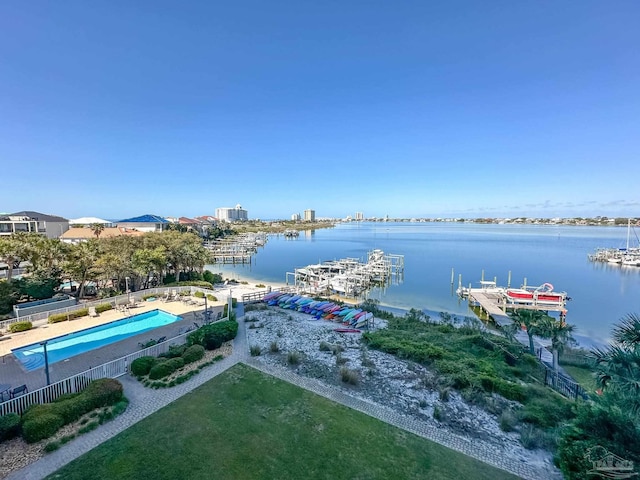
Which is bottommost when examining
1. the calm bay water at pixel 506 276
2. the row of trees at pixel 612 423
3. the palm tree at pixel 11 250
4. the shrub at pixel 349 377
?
the calm bay water at pixel 506 276

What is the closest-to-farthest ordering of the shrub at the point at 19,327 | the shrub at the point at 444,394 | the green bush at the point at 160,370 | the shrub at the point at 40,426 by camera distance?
the shrub at the point at 40,426 → the shrub at the point at 444,394 → the green bush at the point at 160,370 → the shrub at the point at 19,327

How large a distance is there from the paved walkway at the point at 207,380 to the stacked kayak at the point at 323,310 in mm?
7851

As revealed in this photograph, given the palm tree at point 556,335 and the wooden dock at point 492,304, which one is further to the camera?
the wooden dock at point 492,304

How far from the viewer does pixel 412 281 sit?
4153 cm

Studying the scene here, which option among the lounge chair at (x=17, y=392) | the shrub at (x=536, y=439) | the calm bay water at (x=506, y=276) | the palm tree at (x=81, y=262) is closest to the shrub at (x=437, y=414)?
the shrub at (x=536, y=439)

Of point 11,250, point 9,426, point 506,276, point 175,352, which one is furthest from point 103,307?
point 506,276

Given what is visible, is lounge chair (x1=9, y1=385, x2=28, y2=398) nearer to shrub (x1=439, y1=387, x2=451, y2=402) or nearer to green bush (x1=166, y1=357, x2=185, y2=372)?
green bush (x1=166, y1=357, x2=185, y2=372)

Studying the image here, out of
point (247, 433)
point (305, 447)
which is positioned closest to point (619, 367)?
point (305, 447)

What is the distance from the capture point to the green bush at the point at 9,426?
290 inches

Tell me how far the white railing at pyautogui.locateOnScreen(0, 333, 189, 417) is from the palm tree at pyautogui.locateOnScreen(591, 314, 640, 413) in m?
13.7

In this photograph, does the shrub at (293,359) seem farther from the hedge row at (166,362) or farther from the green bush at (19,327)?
the green bush at (19,327)

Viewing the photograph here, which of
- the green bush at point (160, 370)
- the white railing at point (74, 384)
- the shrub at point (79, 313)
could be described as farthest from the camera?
the shrub at point (79, 313)

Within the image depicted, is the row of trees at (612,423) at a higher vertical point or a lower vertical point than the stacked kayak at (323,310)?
higher

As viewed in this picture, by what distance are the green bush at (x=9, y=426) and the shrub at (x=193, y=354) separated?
476cm
